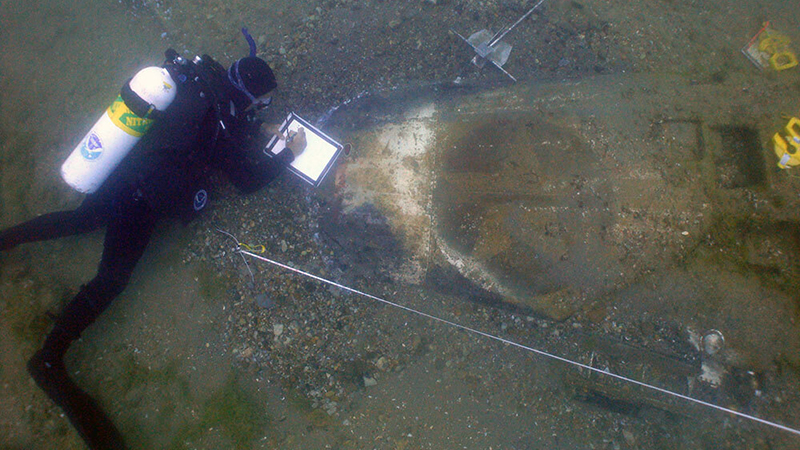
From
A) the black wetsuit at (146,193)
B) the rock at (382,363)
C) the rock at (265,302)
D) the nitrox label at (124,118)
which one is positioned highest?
the nitrox label at (124,118)

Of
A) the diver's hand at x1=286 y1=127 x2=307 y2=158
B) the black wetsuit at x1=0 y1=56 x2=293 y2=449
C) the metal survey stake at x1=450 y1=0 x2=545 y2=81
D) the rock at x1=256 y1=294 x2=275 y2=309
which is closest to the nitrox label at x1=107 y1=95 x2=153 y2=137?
the black wetsuit at x1=0 y1=56 x2=293 y2=449

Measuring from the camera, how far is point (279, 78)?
4.10m

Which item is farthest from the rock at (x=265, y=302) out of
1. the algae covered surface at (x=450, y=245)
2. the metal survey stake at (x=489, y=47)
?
the metal survey stake at (x=489, y=47)

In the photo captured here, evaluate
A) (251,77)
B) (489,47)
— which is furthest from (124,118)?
(489,47)

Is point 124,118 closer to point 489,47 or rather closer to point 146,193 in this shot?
point 146,193

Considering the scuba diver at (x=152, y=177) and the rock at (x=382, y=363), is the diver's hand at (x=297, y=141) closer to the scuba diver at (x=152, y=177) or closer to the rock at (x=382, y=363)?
the scuba diver at (x=152, y=177)

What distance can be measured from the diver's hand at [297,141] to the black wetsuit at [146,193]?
144 millimetres

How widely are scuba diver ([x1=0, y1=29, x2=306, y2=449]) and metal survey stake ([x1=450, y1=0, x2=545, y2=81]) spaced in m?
2.01

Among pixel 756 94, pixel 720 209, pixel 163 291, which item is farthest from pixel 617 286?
pixel 163 291

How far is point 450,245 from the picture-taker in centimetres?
384

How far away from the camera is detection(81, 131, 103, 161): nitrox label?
321 centimetres

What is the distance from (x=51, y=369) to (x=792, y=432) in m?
6.77

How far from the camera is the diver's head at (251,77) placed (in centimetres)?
326

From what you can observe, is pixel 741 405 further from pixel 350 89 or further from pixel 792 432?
pixel 350 89
